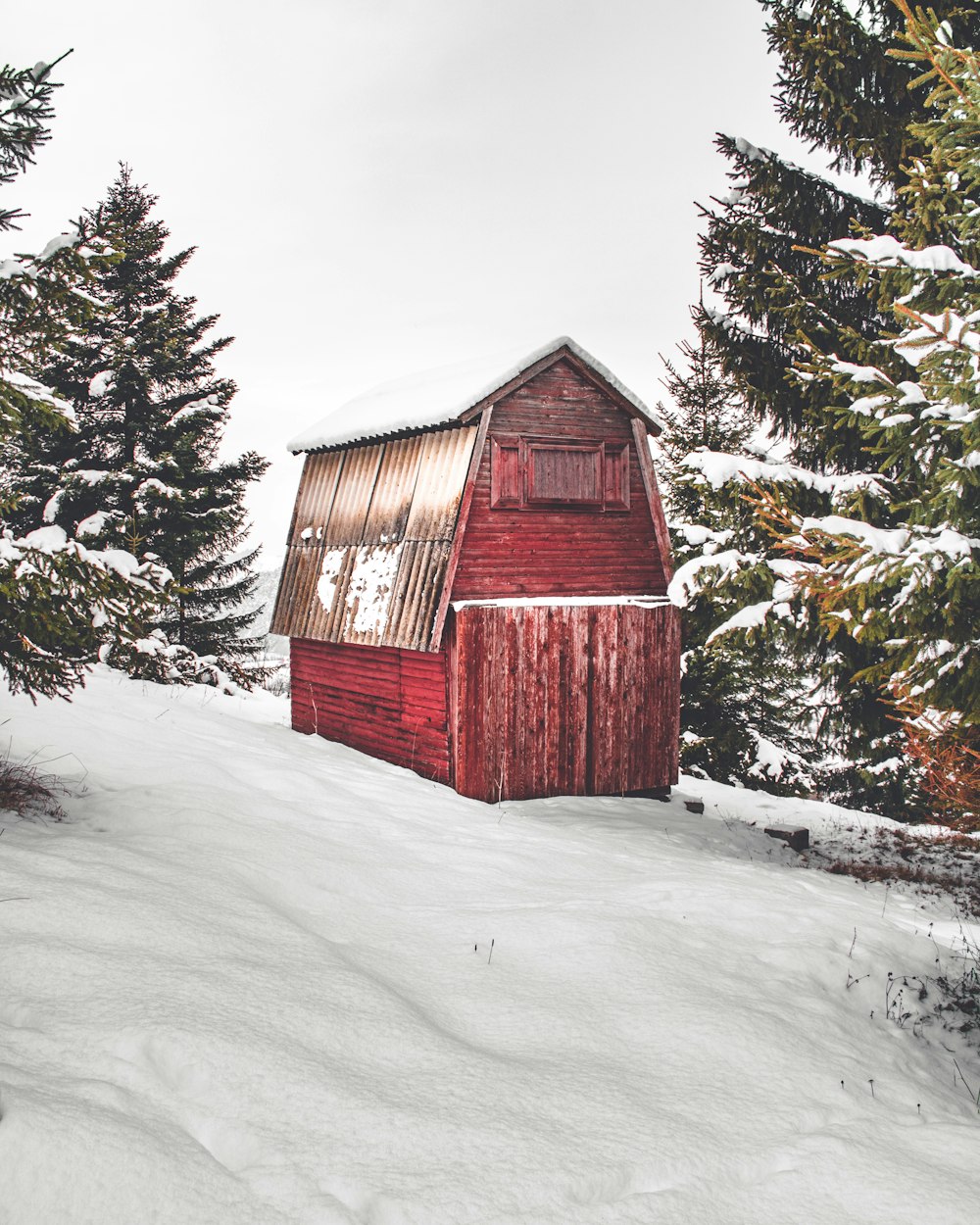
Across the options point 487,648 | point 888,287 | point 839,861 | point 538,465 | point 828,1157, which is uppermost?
point 888,287

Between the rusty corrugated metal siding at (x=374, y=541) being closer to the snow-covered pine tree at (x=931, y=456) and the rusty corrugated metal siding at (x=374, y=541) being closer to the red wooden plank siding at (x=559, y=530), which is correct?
the red wooden plank siding at (x=559, y=530)

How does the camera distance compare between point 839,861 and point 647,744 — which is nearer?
point 839,861

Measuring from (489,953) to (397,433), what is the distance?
10.4m

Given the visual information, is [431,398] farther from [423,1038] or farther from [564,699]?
[423,1038]

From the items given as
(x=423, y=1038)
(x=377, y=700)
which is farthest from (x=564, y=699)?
(x=423, y=1038)

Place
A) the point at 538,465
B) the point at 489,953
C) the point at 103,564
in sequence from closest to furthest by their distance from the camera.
→ 1. the point at 489,953
2. the point at 103,564
3. the point at 538,465

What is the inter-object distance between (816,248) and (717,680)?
26.6 feet

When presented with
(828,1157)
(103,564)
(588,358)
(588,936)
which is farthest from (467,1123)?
(588,358)

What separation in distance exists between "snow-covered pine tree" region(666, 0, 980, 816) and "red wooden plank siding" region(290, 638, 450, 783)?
4.66m

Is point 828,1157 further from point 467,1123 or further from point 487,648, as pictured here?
point 487,648

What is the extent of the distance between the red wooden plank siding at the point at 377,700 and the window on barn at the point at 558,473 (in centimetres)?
275

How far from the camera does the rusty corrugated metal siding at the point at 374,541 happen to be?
12.2 meters

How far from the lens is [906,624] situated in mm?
6324

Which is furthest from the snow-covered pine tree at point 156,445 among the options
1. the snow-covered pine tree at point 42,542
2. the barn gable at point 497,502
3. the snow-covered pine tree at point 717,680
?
the snow-covered pine tree at point 42,542
